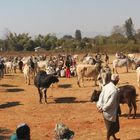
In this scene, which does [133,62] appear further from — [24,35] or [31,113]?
[24,35]

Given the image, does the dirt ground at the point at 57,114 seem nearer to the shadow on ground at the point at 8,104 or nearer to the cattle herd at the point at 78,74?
the shadow on ground at the point at 8,104

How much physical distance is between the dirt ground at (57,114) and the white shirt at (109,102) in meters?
2.32

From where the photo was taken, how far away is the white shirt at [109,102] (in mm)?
11086

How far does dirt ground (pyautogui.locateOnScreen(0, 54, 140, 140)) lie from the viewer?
563 inches

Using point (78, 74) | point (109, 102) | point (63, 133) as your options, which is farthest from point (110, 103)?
point (78, 74)

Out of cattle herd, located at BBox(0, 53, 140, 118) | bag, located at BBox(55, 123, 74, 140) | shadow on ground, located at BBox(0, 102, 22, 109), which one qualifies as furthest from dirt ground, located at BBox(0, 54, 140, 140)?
bag, located at BBox(55, 123, 74, 140)

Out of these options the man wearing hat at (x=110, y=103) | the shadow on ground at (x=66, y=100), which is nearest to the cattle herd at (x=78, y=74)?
the shadow on ground at (x=66, y=100)

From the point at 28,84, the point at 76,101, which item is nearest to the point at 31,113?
the point at 76,101

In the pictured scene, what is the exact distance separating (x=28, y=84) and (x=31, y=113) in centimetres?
1116

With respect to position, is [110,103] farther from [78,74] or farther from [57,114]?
[78,74]

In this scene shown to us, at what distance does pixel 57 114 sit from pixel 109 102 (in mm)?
7188

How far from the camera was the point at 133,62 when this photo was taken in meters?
39.8

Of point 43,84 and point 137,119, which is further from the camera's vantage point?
point 43,84

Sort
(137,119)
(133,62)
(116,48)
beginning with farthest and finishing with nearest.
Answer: (116,48) → (133,62) → (137,119)
